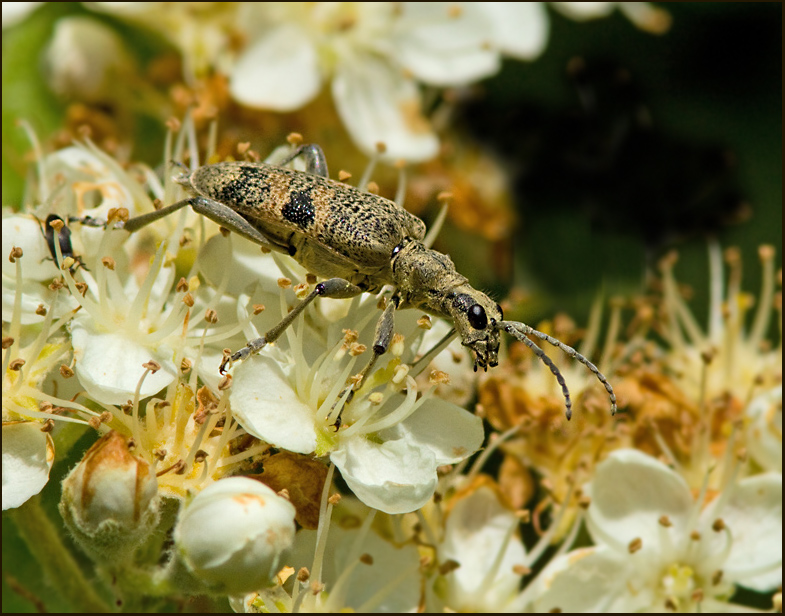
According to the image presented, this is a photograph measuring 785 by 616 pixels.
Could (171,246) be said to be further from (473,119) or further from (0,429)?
(473,119)

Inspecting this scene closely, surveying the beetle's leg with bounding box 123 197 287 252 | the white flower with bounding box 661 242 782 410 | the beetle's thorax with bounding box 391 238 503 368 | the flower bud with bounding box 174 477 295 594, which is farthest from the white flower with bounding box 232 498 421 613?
the white flower with bounding box 661 242 782 410

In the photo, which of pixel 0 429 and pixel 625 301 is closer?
pixel 0 429

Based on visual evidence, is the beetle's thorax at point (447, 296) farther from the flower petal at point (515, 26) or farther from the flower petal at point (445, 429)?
the flower petal at point (515, 26)

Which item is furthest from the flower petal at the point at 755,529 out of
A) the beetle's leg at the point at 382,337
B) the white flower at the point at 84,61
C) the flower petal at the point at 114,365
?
the white flower at the point at 84,61

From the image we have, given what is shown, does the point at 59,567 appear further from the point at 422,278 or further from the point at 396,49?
the point at 396,49

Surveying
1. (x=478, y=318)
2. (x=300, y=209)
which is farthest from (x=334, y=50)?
(x=478, y=318)

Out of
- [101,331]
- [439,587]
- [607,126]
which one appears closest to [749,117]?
[607,126]
